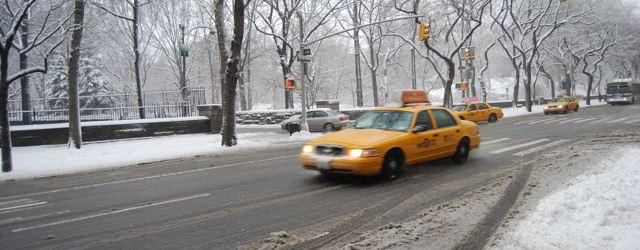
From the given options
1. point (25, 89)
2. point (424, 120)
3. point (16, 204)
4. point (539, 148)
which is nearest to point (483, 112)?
point (539, 148)

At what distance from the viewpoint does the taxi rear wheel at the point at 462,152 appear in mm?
10555

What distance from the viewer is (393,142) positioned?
334 inches

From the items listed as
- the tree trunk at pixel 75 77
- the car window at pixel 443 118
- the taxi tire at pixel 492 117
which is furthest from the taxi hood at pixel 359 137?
the taxi tire at pixel 492 117

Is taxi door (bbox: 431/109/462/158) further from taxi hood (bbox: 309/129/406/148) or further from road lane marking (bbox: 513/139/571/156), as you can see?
road lane marking (bbox: 513/139/571/156)

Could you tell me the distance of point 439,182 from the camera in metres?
8.45

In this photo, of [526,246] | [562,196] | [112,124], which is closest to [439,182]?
[562,196]

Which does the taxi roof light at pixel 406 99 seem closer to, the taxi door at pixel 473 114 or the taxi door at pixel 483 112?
the taxi door at pixel 473 114

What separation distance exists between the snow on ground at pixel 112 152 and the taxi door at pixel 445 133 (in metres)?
8.49

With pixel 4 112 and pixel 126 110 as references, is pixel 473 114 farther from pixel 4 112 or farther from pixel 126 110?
pixel 4 112

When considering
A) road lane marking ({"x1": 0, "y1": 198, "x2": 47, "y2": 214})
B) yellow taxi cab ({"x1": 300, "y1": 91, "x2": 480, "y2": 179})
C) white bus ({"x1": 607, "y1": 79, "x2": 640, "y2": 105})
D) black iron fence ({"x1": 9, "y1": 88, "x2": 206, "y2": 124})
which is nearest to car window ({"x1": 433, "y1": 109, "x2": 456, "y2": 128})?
yellow taxi cab ({"x1": 300, "y1": 91, "x2": 480, "y2": 179})

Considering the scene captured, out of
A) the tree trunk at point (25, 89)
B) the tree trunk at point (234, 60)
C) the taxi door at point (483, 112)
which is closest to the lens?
the tree trunk at point (234, 60)

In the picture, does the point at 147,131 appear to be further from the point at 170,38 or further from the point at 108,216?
the point at 170,38

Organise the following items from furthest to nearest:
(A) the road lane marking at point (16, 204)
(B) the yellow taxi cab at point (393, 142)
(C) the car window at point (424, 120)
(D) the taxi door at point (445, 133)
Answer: (D) the taxi door at point (445, 133) < (C) the car window at point (424, 120) < (B) the yellow taxi cab at point (393, 142) < (A) the road lane marking at point (16, 204)

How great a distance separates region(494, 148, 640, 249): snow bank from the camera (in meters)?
4.73
